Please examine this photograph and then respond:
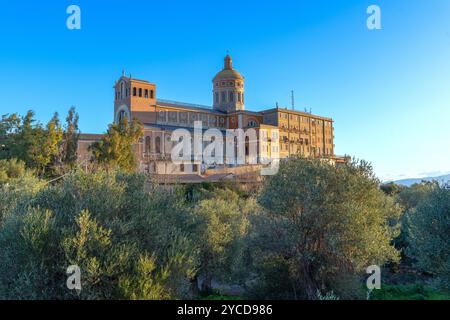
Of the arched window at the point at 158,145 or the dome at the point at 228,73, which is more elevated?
the dome at the point at 228,73

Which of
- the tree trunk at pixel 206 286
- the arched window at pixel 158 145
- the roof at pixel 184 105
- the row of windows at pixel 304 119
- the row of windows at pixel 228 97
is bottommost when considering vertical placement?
the tree trunk at pixel 206 286

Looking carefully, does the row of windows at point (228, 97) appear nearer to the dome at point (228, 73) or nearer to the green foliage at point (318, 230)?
the dome at point (228, 73)

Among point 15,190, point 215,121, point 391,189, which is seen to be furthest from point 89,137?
point 391,189

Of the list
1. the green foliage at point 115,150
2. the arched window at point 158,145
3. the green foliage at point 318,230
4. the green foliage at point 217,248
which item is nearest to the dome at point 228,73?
the arched window at point 158,145

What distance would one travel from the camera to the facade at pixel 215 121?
209 ft

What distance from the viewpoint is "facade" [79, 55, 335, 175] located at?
209 ft

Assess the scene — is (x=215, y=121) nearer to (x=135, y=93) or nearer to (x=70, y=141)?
(x=135, y=93)

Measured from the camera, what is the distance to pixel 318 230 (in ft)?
47.3

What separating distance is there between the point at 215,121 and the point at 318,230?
65.7 metres

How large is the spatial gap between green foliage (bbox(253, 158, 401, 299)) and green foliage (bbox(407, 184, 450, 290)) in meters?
1.45

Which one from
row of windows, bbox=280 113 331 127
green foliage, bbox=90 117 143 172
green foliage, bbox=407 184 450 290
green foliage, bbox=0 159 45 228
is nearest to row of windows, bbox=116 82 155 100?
green foliage, bbox=90 117 143 172

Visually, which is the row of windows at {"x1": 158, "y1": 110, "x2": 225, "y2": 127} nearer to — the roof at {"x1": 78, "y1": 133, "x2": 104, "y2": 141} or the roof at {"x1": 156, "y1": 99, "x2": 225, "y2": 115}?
the roof at {"x1": 156, "y1": 99, "x2": 225, "y2": 115}

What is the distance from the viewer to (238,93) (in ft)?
278
